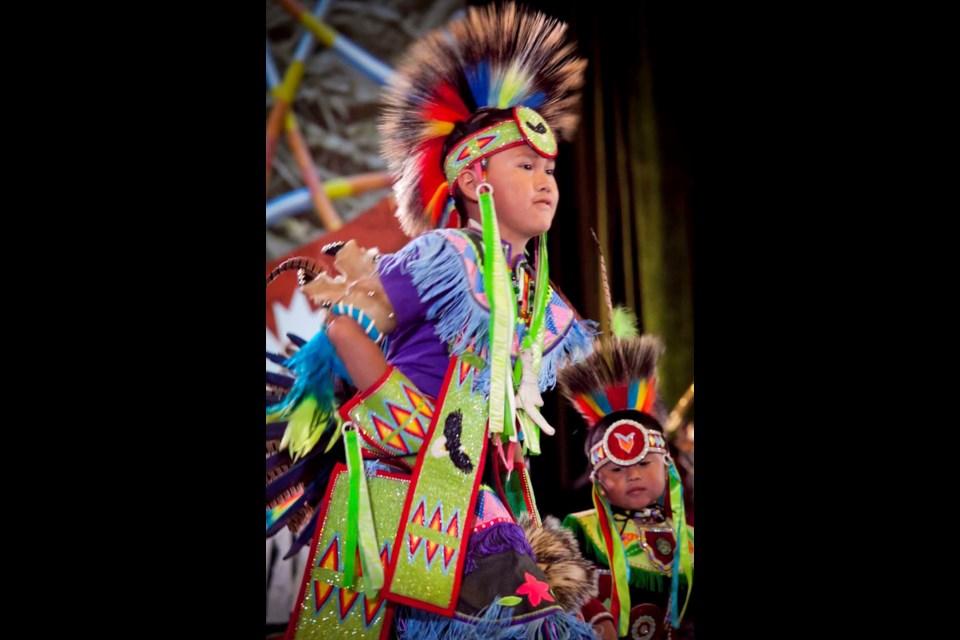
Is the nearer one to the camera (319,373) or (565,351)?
(319,373)

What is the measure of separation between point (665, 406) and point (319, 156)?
51.2 inches

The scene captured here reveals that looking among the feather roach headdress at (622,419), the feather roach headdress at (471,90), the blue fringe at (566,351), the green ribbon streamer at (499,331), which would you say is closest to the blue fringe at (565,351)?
the blue fringe at (566,351)

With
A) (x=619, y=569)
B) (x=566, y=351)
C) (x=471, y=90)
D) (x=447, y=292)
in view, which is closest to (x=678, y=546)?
(x=619, y=569)

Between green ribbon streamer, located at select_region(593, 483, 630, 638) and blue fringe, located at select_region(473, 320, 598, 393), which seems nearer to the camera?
blue fringe, located at select_region(473, 320, 598, 393)

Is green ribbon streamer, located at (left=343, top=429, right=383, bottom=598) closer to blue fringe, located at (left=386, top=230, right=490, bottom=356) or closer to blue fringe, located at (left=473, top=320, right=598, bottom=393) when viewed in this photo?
blue fringe, located at (left=386, top=230, right=490, bottom=356)

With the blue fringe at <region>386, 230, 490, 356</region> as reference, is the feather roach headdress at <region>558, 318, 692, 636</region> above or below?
below

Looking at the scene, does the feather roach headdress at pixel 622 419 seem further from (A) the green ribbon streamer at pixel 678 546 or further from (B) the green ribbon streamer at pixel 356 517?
(B) the green ribbon streamer at pixel 356 517

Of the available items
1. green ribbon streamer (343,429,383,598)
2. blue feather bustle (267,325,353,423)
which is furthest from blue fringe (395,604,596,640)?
blue feather bustle (267,325,353,423)

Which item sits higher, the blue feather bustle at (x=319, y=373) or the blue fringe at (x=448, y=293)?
the blue fringe at (x=448, y=293)

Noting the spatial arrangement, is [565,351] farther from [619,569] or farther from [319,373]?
[619,569]

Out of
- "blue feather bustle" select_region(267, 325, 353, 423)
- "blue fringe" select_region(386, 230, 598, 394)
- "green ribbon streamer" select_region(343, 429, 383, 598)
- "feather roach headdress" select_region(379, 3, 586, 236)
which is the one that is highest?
"feather roach headdress" select_region(379, 3, 586, 236)
